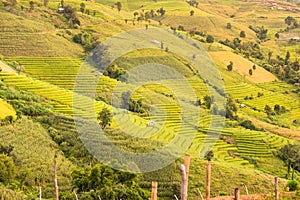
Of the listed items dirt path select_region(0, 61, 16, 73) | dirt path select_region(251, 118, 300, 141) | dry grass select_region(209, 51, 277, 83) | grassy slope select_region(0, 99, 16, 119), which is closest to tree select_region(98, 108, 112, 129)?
grassy slope select_region(0, 99, 16, 119)

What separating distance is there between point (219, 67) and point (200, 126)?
59.3 feet

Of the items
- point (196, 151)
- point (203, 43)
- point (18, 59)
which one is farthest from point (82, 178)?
point (203, 43)

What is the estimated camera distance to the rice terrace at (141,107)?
61.3 ft

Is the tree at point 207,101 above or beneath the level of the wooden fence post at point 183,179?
beneath

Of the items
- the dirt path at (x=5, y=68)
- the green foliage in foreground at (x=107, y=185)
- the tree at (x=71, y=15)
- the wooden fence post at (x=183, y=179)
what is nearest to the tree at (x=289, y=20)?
the tree at (x=71, y=15)

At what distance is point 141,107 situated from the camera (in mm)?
30062

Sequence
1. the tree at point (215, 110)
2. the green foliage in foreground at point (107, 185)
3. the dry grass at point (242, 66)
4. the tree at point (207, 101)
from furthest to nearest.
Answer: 1. the dry grass at point (242, 66)
2. the tree at point (207, 101)
3. the tree at point (215, 110)
4. the green foliage in foreground at point (107, 185)

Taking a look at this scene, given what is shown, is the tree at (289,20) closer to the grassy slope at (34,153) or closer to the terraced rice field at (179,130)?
the terraced rice field at (179,130)

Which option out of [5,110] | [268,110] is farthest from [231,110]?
[5,110]

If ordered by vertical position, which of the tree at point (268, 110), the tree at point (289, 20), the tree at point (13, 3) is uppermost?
A: the tree at point (13, 3)

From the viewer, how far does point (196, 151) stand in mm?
25109

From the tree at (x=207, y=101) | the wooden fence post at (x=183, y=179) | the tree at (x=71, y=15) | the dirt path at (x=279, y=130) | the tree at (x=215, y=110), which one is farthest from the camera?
the tree at (x=71, y=15)

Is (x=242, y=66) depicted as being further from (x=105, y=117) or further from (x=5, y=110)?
(x=5, y=110)

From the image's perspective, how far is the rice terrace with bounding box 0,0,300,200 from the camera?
18691mm
